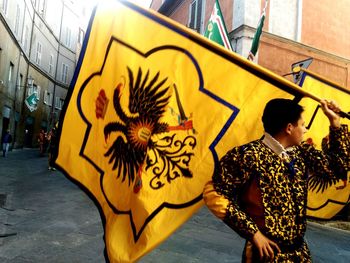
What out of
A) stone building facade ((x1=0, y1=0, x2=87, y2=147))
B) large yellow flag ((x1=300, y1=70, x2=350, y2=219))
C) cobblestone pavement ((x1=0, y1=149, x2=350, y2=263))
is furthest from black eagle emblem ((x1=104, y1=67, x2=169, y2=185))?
stone building facade ((x1=0, y1=0, x2=87, y2=147))

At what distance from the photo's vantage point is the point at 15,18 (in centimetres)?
2031

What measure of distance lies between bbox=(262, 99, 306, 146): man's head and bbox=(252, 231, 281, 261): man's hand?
0.55 metres

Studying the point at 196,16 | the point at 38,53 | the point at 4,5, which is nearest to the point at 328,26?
the point at 196,16

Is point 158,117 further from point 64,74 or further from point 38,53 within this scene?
point 64,74

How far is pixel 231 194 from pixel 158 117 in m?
0.75

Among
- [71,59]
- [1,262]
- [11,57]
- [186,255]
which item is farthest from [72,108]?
[71,59]

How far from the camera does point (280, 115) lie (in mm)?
1954

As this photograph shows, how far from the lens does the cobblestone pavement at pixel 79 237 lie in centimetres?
430

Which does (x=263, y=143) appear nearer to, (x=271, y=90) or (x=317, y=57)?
(x=271, y=90)

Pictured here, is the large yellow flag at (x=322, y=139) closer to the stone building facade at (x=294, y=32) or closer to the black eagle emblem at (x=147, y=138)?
the black eagle emblem at (x=147, y=138)

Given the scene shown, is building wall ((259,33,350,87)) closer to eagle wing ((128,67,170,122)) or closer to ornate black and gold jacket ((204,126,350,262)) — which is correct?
eagle wing ((128,67,170,122))

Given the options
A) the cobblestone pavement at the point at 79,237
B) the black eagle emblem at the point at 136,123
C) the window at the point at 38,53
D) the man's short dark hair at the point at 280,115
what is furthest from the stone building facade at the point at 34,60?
the man's short dark hair at the point at 280,115

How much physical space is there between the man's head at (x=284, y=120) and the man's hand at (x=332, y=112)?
181 mm

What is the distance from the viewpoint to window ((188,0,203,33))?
14438 millimetres
